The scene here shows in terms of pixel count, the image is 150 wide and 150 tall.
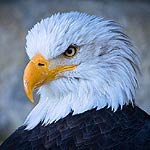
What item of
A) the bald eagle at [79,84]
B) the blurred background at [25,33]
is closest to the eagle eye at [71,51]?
the bald eagle at [79,84]

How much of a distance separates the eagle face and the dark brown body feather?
0.19ft

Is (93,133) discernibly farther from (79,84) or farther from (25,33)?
(25,33)

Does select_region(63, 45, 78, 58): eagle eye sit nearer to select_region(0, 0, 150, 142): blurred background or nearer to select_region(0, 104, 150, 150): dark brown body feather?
select_region(0, 104, 150, 150): dark brown body feather

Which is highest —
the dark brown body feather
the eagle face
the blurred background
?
the blurred background

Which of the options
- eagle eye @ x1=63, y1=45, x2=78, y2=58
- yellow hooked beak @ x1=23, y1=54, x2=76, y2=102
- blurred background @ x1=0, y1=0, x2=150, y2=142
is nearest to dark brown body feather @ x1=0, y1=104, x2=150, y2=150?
yellow hooked beak @ x1=23, y1=54, x2=76, y2=102

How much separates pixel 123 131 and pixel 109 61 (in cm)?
44

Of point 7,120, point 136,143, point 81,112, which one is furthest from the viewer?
point 7,120

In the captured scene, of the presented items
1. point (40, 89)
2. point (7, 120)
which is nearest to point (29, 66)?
point (40, 89)

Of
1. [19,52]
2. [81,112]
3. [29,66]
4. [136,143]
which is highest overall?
[19,52]

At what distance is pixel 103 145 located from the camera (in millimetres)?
3791

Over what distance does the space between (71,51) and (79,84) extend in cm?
21

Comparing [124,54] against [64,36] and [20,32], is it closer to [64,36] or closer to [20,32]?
[64,36]

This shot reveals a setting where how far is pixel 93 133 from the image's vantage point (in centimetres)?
388

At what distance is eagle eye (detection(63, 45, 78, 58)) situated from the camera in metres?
3.99
